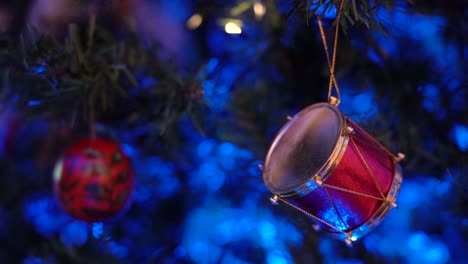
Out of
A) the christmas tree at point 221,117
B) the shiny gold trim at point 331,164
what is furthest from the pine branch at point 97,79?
the shiny gold trim at point 331,164

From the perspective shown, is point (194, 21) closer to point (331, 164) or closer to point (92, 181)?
point (92, 181)

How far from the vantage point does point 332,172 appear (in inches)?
20.3

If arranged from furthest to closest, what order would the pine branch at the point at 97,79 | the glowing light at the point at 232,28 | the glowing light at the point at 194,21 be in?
the glowing light at the point at 194,21
the glowing light at the point at 232,28
the pine branch at the point at 97,79

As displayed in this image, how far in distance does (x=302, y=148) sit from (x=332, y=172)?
0.18ft

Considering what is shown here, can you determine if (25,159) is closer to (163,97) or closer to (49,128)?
(49,128)

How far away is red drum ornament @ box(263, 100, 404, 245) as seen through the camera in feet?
1.71

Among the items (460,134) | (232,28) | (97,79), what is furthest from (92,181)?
(460,134)

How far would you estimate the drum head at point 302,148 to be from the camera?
1.74ft

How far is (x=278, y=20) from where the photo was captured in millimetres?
792

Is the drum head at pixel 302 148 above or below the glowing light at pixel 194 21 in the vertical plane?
below

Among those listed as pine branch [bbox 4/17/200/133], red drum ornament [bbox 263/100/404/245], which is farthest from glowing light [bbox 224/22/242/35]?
red drum ornament [bbox 263/100/404/245]

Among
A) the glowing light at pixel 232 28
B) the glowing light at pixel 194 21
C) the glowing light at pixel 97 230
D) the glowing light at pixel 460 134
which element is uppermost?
the glowing light at pixel 232 28

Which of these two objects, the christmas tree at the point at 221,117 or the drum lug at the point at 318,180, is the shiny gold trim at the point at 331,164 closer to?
the drum lug at the point at 318,180

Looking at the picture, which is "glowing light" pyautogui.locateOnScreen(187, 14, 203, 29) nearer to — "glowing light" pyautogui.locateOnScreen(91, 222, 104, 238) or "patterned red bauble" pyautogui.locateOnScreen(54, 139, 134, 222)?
"patterned red bauble" pyautogui.locateOnScreen(54, 139, 134, 222)
